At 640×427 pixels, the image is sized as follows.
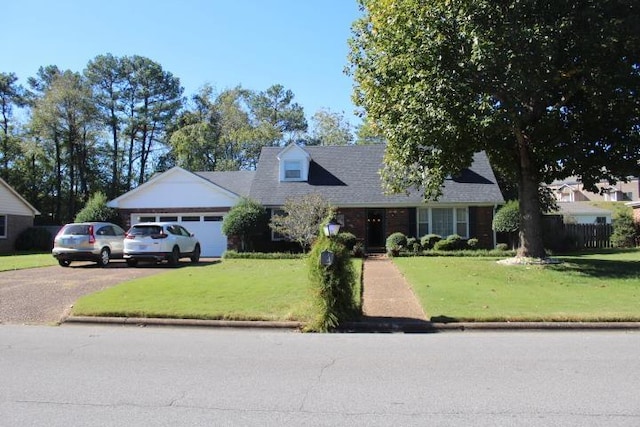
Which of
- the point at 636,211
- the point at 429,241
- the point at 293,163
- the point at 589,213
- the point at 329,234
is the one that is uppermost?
the point at 293,163

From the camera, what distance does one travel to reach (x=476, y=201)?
87.3 ft

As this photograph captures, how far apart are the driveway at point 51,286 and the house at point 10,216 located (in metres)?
16.0

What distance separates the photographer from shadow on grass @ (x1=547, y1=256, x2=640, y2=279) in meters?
15.7

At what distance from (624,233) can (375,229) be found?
14.5m

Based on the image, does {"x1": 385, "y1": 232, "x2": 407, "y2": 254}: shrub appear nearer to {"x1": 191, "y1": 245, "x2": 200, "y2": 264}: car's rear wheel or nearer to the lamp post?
{"x1": 191, "y1": 245, "x2": 200, "y2": 264}: car's rear wheel

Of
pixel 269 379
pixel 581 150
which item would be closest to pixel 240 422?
pixel 269 379

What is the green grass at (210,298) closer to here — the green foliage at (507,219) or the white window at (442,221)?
the white window at (442,221)

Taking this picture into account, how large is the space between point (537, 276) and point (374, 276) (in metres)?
4.70

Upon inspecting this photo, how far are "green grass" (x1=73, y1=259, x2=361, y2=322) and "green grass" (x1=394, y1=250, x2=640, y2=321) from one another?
9.73 ft

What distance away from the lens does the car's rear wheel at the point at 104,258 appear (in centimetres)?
1989

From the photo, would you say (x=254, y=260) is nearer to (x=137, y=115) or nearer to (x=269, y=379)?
(x=269, y=379)

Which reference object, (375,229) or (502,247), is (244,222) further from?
(502,247)

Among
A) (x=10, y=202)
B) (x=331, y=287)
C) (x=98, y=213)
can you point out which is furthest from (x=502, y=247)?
(x=10, y=202)

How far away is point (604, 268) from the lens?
17.0 metres
